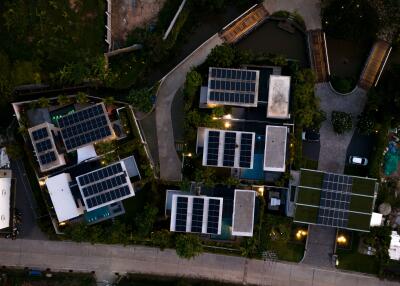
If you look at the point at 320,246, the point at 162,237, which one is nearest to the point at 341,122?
the point at 320,246

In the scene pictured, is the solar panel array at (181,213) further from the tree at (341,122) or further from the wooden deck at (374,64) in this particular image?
the wooden deck at (374,64)

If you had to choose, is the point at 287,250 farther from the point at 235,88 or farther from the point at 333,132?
the point at 235,88

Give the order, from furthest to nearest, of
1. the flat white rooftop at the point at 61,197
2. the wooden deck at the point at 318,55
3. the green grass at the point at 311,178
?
1. the wooden deck at the point at 318,55
2. the flat white rooftop at the point at 61,197
3. the green grass at the point at 311,178

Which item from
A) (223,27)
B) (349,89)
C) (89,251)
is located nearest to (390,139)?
(349,89)

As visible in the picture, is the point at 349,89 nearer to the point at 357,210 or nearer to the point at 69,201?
the point at 357,210

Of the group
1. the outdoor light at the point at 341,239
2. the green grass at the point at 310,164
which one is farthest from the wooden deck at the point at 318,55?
the outdoor light at the point at 341,239

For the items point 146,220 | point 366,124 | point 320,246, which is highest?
point 366,124

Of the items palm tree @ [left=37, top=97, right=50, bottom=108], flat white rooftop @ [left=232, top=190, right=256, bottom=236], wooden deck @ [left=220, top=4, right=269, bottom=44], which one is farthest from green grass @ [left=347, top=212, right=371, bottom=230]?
palm tree @ [left=37, top=97, right=50, bottom=108]
